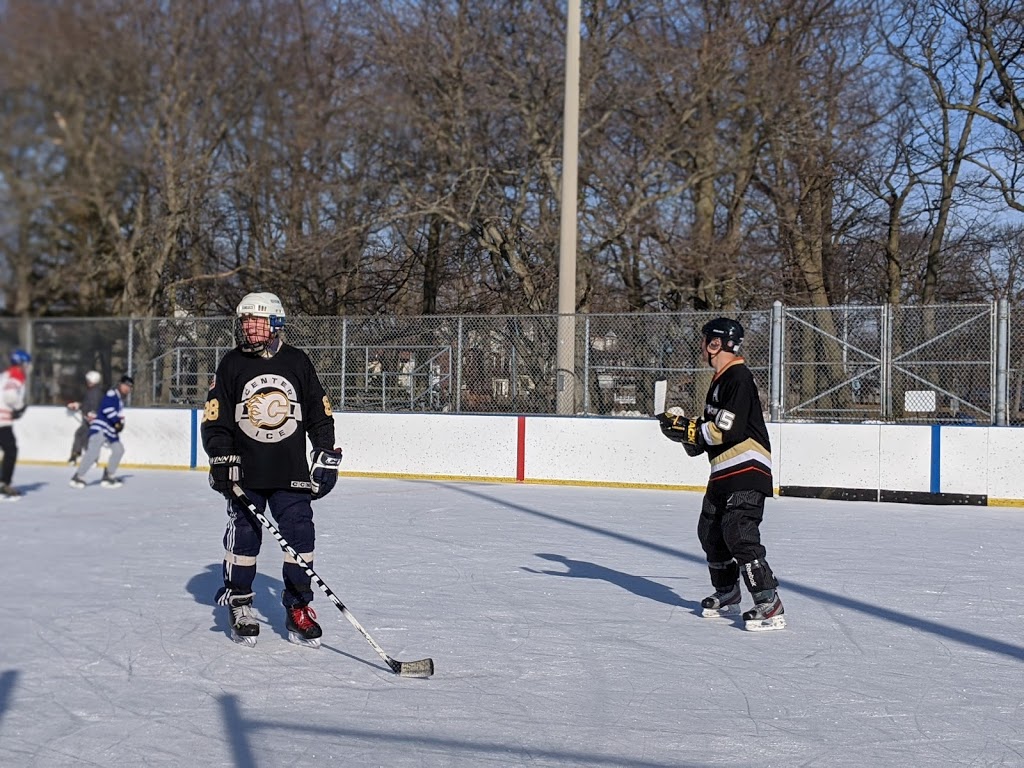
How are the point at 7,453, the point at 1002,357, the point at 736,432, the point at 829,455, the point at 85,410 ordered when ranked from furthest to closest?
the point at 85,410 → the point at 1002,357 → the point at 829,455 → the point at 7,453 → the point at 736,432

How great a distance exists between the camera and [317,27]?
23.5 meters

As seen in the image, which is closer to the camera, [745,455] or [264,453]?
[264,453]

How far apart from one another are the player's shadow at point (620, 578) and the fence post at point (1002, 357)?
6.21 m

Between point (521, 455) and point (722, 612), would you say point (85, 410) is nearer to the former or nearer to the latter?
point (521, 455)

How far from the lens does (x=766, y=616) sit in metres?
5.47

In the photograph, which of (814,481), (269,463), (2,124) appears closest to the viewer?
(269,463)

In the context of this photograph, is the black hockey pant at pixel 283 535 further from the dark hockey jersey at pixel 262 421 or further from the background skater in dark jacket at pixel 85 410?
the background skater in dark jacket at pixel 85 410

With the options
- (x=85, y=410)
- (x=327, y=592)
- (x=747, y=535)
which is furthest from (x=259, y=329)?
(x=85, y=410)

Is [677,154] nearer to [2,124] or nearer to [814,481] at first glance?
[814,481]

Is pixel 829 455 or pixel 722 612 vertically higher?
pixel 829 455

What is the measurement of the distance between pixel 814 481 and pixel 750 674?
7714 millimetres

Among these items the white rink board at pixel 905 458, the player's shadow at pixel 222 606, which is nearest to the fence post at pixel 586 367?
the white rink board at pixel 905 458

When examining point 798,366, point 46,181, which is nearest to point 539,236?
point 798,366

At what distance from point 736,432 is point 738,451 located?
112mm
